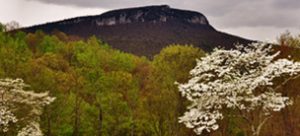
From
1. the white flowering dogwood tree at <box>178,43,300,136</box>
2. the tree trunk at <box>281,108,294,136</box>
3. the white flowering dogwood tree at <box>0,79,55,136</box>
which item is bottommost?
the tree trunk at <box>281,108,294,136</box>

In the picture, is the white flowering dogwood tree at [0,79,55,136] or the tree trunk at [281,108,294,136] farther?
the tree trunk at [281,108,294,136]

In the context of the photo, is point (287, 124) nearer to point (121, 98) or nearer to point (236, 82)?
point (121, 98)

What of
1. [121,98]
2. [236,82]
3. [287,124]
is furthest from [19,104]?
[121,98]

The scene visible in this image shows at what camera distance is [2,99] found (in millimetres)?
35062

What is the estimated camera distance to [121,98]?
2793 inches

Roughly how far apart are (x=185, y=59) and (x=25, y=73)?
1719 centimetres

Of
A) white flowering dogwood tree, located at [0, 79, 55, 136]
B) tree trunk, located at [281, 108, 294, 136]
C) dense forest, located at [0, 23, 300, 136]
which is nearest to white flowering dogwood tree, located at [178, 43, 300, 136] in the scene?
white flowering dogwood tree, located at [0, 79, 55, 136]

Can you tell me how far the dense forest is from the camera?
177 ft

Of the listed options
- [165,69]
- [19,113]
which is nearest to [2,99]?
[19,113]

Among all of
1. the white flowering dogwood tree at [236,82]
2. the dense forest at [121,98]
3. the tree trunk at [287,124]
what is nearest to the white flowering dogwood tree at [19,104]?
the dense forest at [121,98]

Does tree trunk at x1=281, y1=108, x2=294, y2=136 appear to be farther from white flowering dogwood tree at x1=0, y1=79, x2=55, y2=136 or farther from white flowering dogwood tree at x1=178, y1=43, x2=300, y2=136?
white flowering dogwood tree at x1=178, y1=43, x2=300, y2=136

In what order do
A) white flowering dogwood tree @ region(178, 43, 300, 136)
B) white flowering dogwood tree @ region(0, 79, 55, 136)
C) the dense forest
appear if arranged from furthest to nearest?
the dense forest < white flowering dogwood tree @ region(0, 79, 55, 136) < white flowering dogwood tree @ region(178, 43, 300, 136)

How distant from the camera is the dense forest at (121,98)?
53.9 meters

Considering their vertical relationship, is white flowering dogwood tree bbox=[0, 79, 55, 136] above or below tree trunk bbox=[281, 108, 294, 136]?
above
